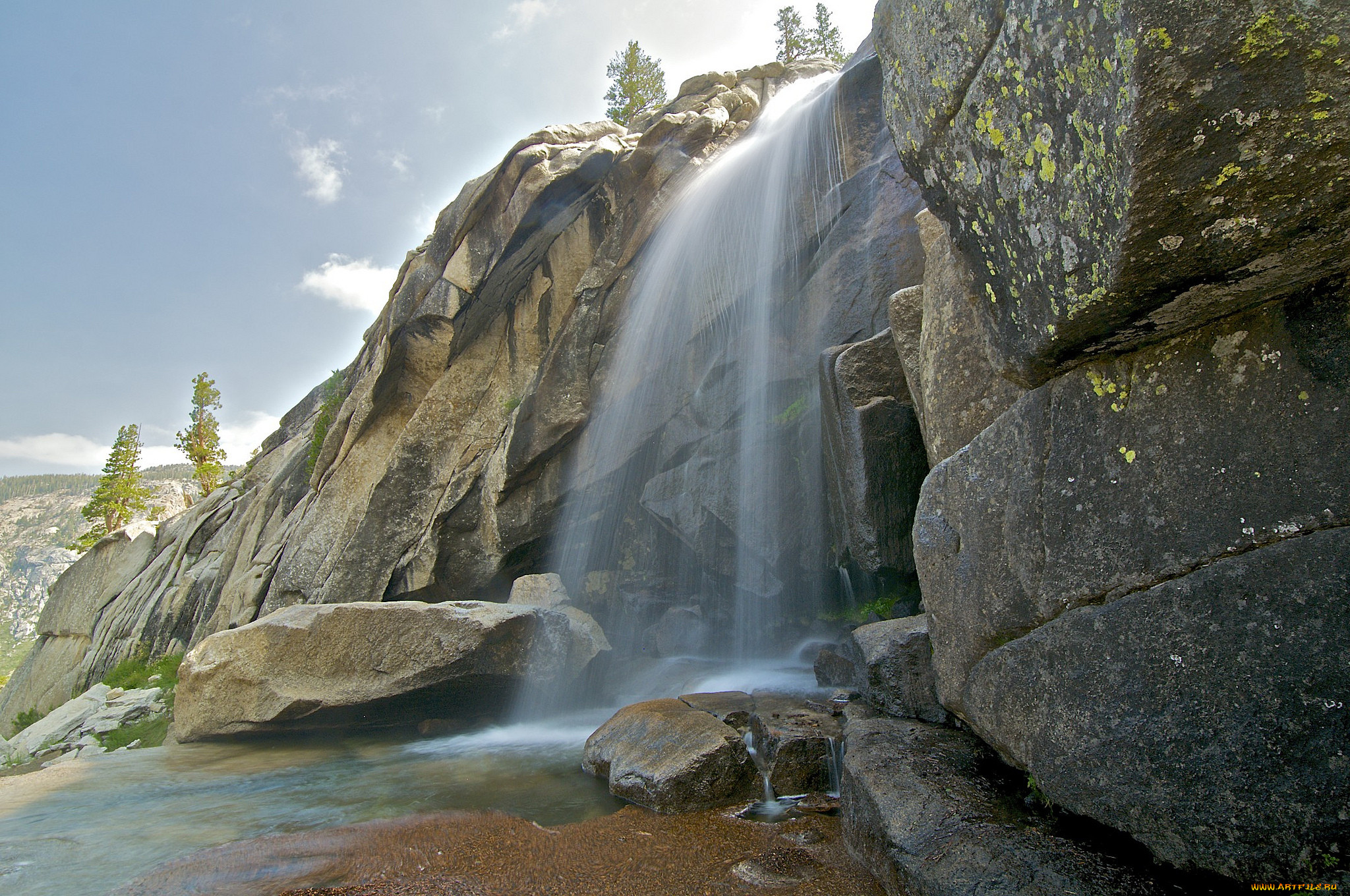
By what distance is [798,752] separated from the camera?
7.73m

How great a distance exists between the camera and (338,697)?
12.5 meters

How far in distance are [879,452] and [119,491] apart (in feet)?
185

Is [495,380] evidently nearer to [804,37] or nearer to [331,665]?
[331,665]

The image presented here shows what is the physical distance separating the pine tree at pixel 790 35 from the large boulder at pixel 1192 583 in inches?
1890

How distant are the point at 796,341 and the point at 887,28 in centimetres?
963

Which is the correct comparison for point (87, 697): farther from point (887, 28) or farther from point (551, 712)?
point (887, 28)

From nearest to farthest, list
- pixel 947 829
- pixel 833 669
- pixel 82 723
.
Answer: pixel 947 829
pixel 833 669
pixel 82 723

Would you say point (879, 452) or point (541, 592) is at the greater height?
point (879, 452)

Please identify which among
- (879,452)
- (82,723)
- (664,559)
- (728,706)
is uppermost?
(879,452)

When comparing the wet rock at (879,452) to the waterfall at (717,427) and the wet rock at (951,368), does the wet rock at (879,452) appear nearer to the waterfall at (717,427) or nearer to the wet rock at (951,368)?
the wet rock at (951,368)

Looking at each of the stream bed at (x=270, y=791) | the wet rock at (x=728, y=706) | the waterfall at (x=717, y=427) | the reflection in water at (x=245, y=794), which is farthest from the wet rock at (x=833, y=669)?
the reflection in water at (x=245, y=794)

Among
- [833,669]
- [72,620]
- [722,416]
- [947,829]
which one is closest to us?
[947,829]

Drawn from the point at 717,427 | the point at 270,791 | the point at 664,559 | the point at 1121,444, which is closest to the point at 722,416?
the point at 717,427

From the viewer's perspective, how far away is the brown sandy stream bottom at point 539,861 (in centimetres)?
574
